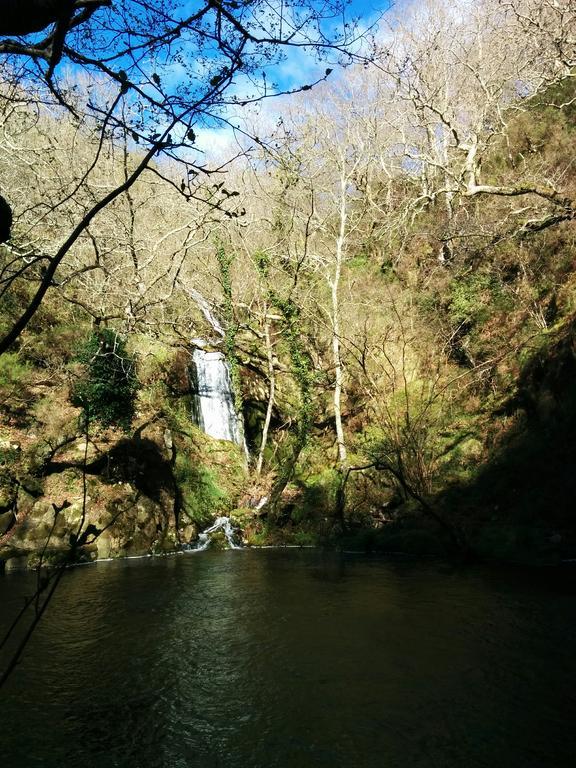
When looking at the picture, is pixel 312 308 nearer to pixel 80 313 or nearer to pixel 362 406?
pixel 362 406

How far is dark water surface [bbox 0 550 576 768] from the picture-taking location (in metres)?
3.93

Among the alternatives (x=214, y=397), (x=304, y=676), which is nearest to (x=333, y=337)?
(x=214, y=397)

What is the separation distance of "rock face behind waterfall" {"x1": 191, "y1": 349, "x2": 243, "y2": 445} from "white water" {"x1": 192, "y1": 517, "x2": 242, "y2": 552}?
397cm

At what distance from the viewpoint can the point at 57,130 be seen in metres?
17.0

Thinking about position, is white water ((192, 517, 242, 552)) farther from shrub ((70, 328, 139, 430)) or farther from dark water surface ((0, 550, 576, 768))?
dark water surface ((0, 550, 576, 768))

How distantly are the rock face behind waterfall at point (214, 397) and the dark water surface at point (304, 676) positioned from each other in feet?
31.3

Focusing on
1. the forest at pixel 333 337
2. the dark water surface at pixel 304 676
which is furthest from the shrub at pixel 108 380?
the dark water surface at pixel 304 676

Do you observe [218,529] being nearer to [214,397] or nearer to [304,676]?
[214,397]

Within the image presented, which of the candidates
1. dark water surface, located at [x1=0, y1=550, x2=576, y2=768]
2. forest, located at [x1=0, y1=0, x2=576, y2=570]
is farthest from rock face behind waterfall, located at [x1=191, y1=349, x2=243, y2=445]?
dark water surface, located at [x1=0, y1=550, x2=576, y2=768]

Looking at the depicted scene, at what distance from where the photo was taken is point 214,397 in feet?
61.0

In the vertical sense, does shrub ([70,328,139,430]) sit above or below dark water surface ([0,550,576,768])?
above

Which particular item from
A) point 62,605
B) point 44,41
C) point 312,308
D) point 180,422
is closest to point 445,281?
point 312,308

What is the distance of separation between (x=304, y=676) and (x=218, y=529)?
369 inches

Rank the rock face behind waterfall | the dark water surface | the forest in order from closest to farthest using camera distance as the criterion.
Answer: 1. the dark water surface
2. the forest
3. the rock face behind waterfall
